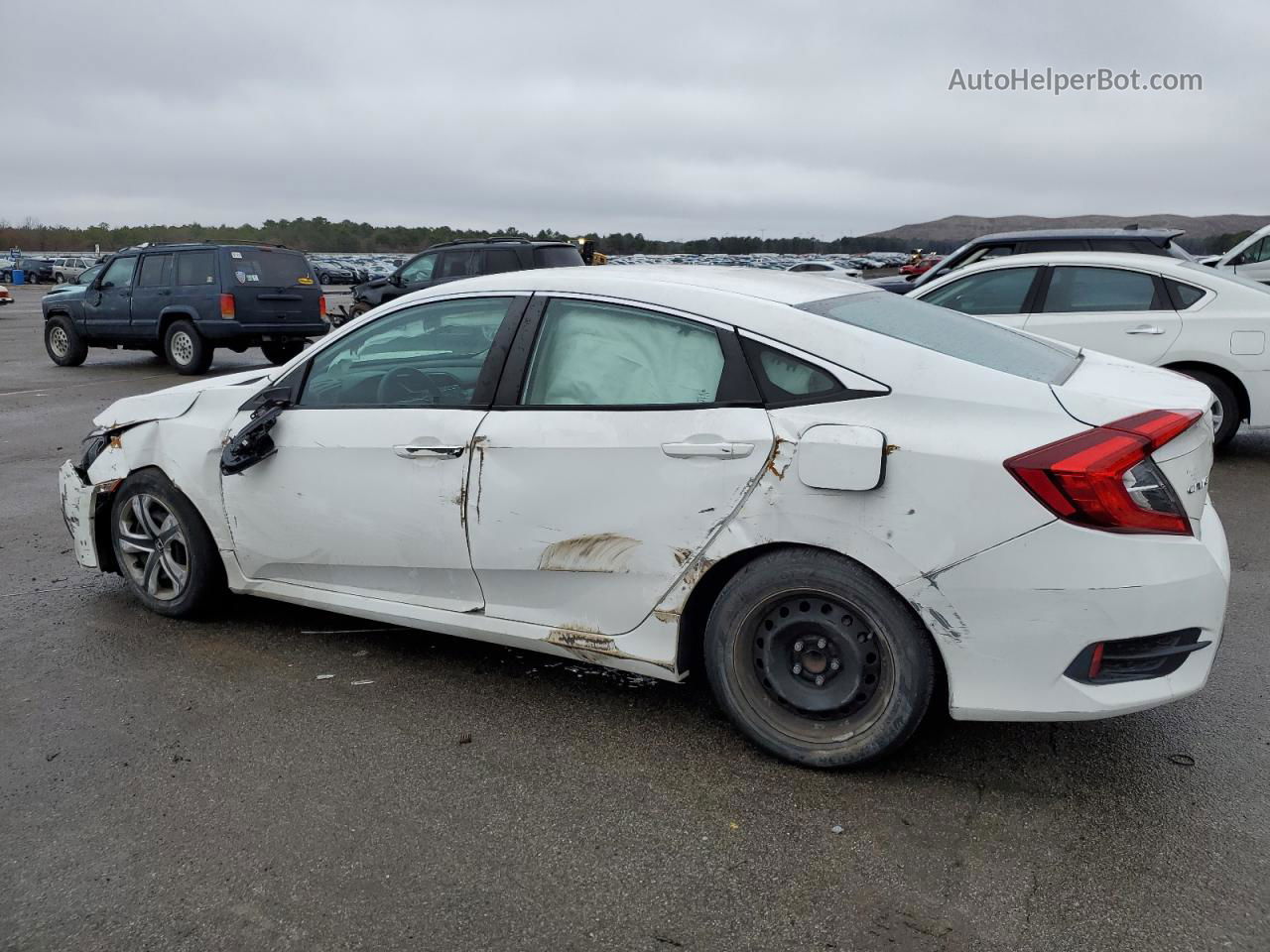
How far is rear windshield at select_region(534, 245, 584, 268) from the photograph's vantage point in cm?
1576

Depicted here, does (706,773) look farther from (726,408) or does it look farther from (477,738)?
(726,408)

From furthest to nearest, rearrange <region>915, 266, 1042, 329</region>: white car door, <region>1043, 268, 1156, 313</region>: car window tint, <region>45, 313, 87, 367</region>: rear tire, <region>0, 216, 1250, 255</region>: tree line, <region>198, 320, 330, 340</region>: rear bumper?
<region>0, 216, 1250, 255</region>: tree line
<region>45, 313, 87, 367</region>: rear tire
<region>198, 320, 330, 340</region>: rear bumper
<region>915, 266, 1042, 329</region>: white car door
<region>1043, 268, 1156, 313</region>: car window tint

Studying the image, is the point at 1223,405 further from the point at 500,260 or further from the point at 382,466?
the point at 500,260

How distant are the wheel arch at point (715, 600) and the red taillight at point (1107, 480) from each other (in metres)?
0.52

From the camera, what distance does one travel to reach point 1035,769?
3459mm

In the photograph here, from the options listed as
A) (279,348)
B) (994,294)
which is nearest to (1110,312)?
(994,294)

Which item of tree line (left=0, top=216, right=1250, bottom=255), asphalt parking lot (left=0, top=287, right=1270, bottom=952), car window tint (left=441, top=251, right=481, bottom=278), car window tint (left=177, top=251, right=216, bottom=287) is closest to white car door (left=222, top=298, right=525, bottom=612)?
asphalt parking lot (left=0, top=287, right=1270, bottom=952)

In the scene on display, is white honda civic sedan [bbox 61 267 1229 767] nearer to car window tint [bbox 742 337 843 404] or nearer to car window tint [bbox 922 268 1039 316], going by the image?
car window tint [bbox 742 337 843 404]

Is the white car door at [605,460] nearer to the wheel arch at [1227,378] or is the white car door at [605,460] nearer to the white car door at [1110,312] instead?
the white car door at [1110,312]

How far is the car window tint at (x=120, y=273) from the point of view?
16.4 metres

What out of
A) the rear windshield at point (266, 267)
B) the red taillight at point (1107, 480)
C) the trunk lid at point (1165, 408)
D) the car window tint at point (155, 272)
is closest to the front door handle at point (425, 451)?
the red taillight at point (1107, 480)

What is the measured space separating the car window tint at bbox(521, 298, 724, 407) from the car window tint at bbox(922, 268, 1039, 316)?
562 centimetres

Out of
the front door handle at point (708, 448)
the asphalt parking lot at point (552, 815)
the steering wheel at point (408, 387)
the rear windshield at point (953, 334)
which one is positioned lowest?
the asphalt parking lot at point (552, 815)

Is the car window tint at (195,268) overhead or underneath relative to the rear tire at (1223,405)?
overhead
